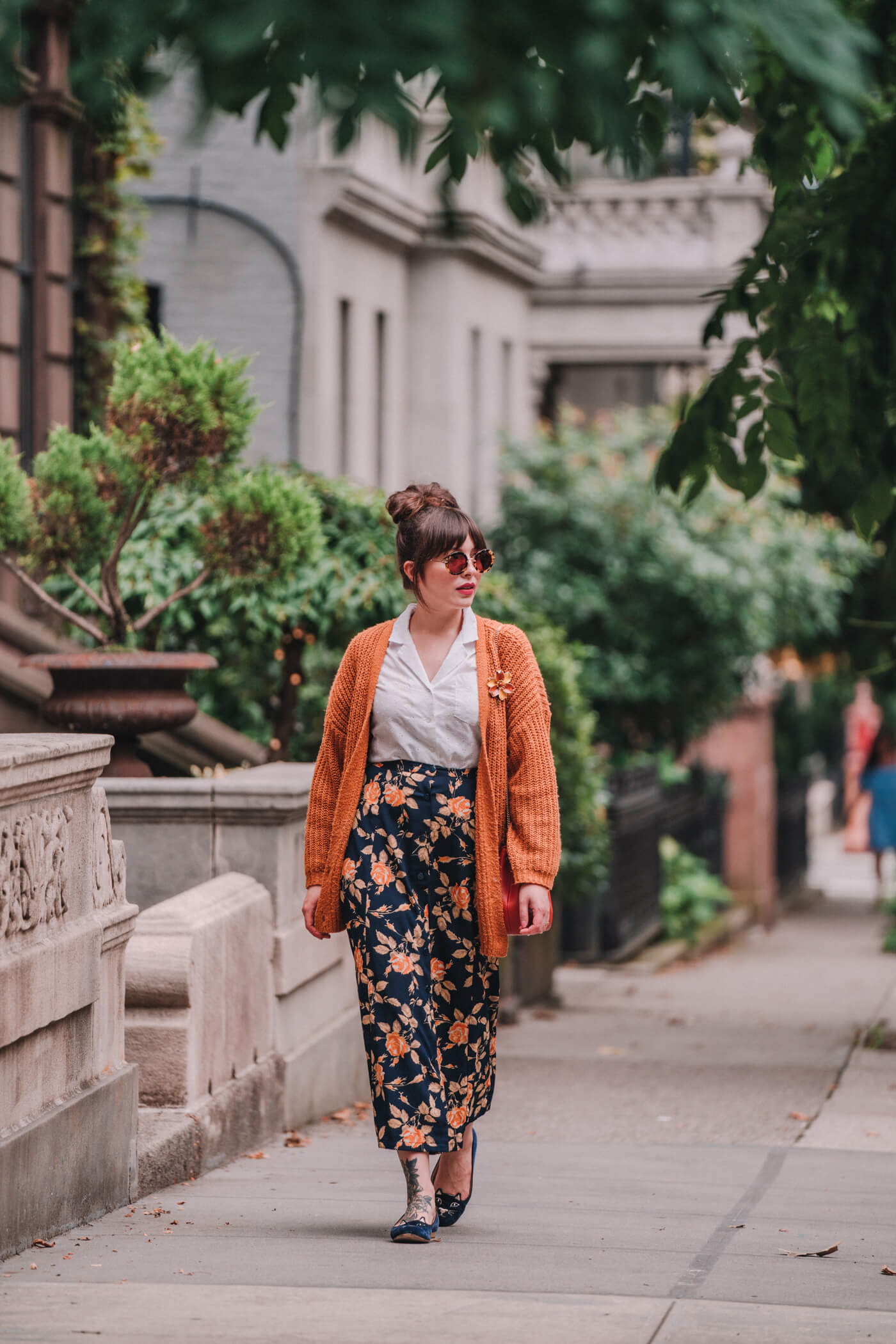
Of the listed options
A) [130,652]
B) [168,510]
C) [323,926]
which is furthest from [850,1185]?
[168,510]

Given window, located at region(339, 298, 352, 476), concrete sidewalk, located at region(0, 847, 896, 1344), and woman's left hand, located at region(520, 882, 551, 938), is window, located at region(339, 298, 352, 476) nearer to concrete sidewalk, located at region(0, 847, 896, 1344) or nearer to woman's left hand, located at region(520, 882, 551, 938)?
concrete sidewalk, located at region(0, 847, 896, 1344)

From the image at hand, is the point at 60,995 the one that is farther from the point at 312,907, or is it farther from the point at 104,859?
the point at 312,907

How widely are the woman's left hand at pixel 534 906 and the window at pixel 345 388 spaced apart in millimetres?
12050

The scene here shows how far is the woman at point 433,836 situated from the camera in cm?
510

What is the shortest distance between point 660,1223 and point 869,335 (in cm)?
412

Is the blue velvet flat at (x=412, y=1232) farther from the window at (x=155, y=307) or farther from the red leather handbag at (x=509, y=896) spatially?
the window at (x=155, y=307)

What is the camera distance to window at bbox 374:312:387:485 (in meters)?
17.9

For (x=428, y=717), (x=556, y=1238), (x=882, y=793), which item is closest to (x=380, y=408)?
(x=882, y=793)

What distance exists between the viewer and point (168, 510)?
9414 millimetres

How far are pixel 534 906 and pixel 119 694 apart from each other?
2927 mm

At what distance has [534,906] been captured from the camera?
16.7ft

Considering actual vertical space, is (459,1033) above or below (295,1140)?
above

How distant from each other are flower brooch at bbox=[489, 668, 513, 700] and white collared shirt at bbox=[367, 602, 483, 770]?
0.14 ft

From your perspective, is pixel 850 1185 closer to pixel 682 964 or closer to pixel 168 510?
pixel 168 510
